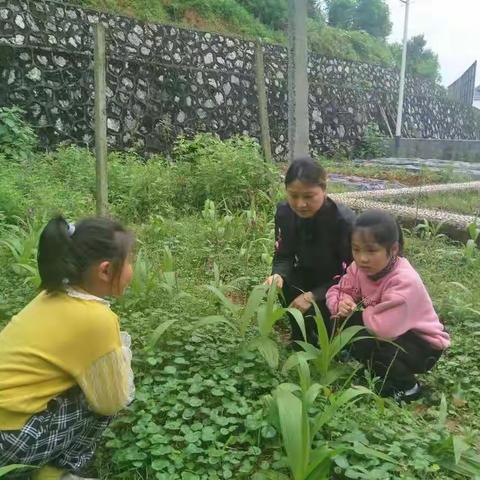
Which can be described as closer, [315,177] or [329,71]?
[315,177]

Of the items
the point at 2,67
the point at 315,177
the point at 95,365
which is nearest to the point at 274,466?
the point at 95,365

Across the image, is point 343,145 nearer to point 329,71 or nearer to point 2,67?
point 329,71

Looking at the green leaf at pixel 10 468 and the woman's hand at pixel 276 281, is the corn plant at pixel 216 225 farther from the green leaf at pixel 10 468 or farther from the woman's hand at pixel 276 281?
the green leaf at pixel 10 468

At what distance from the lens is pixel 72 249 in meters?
1.75

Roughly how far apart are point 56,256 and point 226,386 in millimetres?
861

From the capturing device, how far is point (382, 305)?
244cm

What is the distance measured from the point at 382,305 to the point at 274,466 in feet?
3.00

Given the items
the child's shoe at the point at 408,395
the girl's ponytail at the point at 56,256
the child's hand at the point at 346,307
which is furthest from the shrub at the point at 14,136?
the child's shoe at the point at 408,395

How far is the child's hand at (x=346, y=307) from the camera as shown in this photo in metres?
2.50

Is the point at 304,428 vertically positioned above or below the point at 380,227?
below

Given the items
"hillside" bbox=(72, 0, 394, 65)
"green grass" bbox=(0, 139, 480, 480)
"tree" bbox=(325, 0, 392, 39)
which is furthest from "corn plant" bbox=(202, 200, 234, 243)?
"tree" bbox=(325, 0, 392, 39)

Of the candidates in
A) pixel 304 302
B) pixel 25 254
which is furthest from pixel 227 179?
pixel 304 302

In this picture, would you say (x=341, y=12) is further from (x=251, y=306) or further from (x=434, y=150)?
(x=251, y=306)

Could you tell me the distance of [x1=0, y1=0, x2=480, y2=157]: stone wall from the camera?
782 cm
